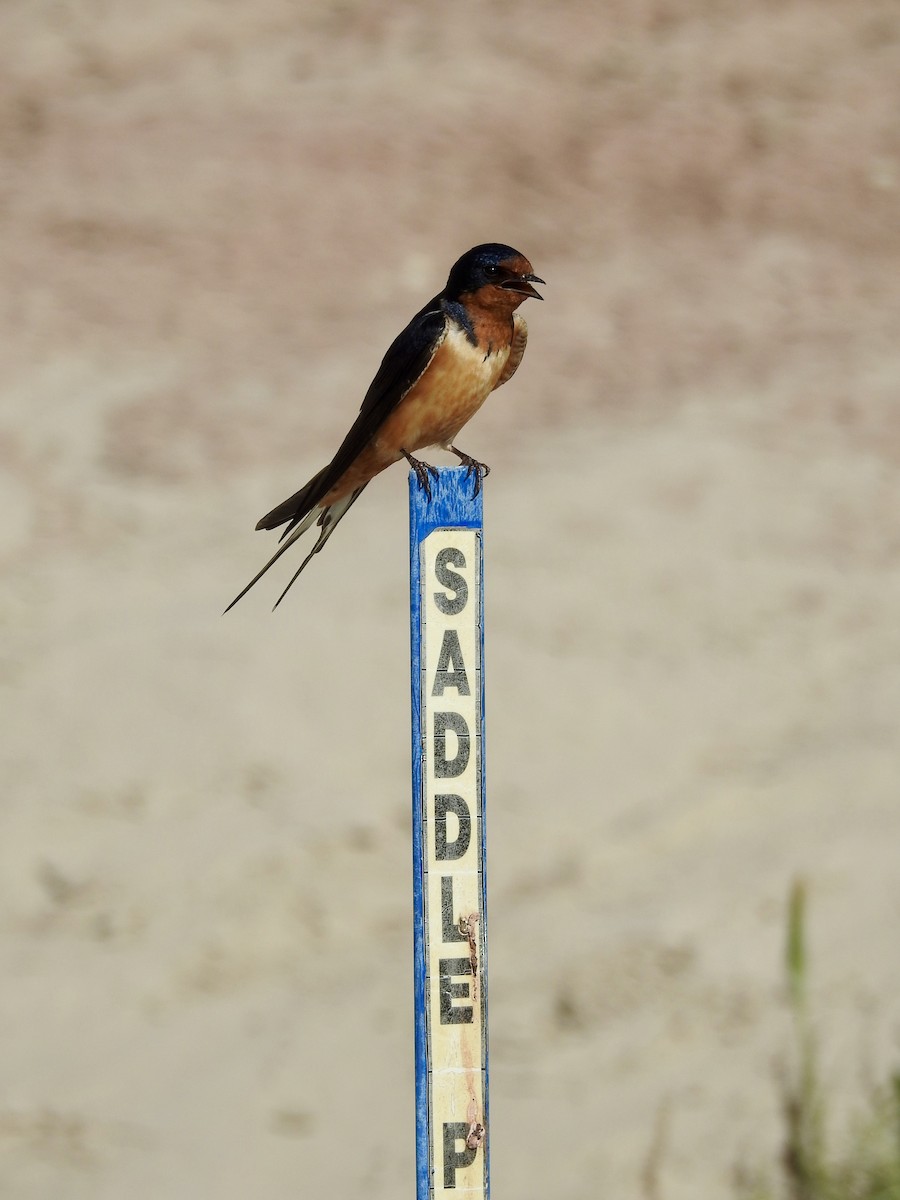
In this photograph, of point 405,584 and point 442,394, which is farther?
point 405,584

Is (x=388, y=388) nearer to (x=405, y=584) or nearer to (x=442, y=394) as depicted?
(x=442, y=394)

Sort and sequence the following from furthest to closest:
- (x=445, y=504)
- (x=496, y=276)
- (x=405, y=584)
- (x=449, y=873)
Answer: (x=405, y=584), (x=496, y=276), (x=445, y=504), (x=449, y=873)

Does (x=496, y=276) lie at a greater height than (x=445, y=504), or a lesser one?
greater

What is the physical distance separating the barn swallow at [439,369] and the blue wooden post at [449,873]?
0.41m

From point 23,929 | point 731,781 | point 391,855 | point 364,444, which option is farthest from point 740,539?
point 364,444

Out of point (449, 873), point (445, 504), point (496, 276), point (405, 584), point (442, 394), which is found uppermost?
point (405, 584)

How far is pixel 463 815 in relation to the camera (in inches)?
133

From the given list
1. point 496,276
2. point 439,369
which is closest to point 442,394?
point 439,369

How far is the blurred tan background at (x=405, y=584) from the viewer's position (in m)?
7.62

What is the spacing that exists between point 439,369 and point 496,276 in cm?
23

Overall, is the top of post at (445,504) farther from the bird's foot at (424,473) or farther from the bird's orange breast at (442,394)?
the bird's orange breast at (442,394)

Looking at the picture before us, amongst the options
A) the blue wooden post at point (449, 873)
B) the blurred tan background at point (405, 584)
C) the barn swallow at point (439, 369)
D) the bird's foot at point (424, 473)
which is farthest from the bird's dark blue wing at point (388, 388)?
the blurred tan background at point (405, 584)

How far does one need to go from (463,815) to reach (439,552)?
518 mm

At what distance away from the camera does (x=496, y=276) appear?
3744 mm
